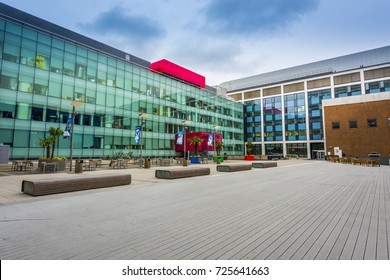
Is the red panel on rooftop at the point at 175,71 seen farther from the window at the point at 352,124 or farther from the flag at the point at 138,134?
the window at the point at 352,124

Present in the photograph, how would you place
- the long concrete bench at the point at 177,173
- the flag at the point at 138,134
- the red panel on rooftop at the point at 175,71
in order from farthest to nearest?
the red panel on rooftop at the point at 175,71
the flag at the point at 138,134
the long concrete bench at the point at 177,173

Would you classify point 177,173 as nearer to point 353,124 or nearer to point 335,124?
point 353,124

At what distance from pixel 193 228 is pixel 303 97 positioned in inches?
2810

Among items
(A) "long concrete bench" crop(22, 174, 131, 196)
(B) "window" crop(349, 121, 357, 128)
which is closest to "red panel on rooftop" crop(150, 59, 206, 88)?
(B) "window" crop(349, 121, 357, 128)

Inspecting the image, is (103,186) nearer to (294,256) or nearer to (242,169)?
(294,256)

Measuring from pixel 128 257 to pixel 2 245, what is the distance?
2.37 m

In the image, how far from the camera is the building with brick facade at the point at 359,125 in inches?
1695

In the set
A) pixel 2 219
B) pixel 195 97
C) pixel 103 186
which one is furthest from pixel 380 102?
pixel 2 219

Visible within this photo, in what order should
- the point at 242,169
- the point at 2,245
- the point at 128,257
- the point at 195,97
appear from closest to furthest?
the point at 128,257 < the point at 2,245 < the point at 242,169 < the point at 195,97

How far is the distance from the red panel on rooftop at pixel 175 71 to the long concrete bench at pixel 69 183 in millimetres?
40714

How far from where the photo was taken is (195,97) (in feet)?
174

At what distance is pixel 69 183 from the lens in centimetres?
905

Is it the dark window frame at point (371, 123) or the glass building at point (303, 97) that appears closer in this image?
the dark window frame at point (371, 123)

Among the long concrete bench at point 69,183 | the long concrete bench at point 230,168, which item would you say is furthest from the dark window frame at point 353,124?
the long concrete bench at point 69,183
